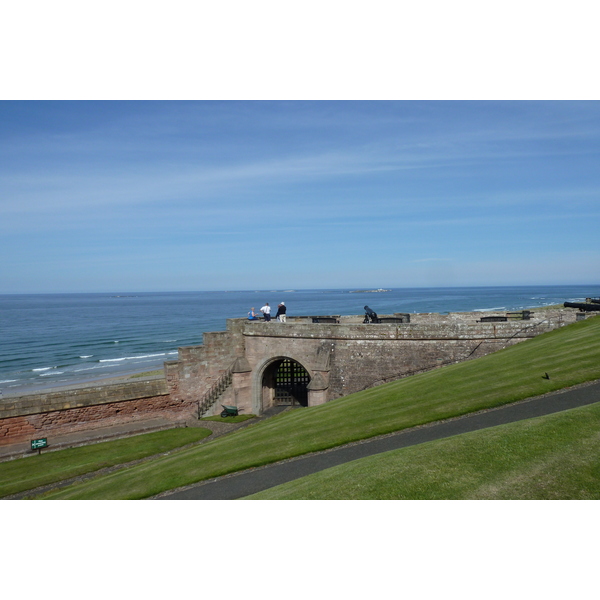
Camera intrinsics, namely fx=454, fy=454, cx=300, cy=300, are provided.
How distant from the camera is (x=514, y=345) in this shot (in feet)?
62.5

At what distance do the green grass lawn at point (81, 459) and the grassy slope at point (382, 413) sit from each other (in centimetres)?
219

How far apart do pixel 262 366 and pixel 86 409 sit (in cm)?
869

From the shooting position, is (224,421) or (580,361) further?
(224,421)

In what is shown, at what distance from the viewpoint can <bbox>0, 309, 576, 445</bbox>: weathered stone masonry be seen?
19.5m

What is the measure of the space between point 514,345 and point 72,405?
19.3 metres

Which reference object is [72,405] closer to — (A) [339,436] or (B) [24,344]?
(A) [339,436]

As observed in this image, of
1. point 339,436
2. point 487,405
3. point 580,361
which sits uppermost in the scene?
point 580,361

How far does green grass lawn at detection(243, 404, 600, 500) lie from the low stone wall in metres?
14.6

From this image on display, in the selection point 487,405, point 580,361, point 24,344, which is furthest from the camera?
point 24,344

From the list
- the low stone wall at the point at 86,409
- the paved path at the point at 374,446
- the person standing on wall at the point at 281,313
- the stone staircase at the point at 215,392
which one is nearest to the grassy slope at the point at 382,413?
the paved path at the point at 374,446

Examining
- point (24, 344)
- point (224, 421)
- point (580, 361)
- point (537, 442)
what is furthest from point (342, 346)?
point (24, 344)

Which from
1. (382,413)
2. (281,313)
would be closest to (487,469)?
(382,413)

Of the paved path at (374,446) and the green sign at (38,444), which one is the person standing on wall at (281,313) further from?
the paved path at (374,446)

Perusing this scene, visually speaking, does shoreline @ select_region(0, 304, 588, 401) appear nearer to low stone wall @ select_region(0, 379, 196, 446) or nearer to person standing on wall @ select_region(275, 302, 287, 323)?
low stone wall @ select_region(0, 379, 196, 446)
